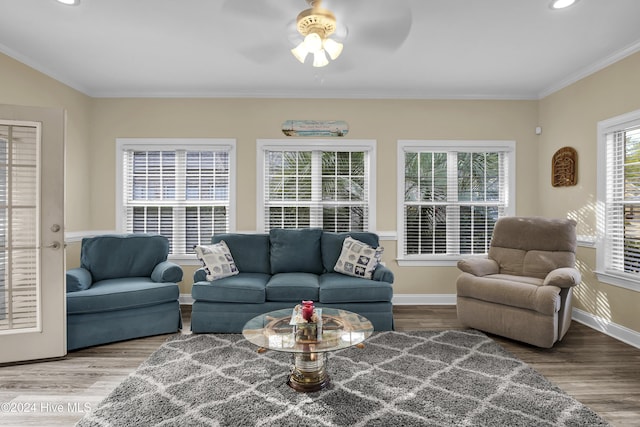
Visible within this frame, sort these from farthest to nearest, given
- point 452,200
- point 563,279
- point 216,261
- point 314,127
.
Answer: point 452,200, point 314,127, point 216,261, point 563,279

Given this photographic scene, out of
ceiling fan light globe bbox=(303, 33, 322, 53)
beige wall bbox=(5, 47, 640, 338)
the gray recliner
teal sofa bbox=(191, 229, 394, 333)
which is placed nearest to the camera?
ceiling fan light globe bbox=(303, 33, 322, 53)

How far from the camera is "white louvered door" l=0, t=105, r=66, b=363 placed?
2734mm

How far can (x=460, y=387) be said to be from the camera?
7.73 feet

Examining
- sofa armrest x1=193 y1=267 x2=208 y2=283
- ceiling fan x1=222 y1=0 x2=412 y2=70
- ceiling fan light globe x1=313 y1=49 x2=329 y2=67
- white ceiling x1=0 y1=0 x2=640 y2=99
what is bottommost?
sofa armrest x1=193 y1=267 x2=208 y2=283

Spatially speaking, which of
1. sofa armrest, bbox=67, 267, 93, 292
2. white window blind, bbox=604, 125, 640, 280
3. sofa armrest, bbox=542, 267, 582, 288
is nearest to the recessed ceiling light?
white window blind, bbox=604, 125, 640, 280

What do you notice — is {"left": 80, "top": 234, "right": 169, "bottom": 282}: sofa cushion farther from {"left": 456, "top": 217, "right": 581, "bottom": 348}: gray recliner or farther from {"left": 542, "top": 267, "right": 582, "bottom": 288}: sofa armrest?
{"left": 542, "top": 267, "right": 582, "bottom": 288}: sofa armrest

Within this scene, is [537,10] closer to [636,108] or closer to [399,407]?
[636,108]

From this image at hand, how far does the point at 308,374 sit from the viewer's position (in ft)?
7.68

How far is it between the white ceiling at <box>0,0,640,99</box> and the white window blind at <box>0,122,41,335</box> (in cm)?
99

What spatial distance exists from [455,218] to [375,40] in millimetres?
2580

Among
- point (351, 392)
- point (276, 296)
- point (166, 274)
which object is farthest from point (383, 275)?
point (166, 274)

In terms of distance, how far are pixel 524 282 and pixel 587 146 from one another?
1737mm

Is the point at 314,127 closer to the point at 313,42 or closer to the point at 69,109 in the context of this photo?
the point at 313,42

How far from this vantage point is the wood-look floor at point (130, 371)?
211cm
